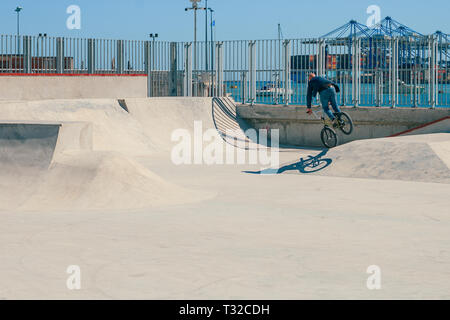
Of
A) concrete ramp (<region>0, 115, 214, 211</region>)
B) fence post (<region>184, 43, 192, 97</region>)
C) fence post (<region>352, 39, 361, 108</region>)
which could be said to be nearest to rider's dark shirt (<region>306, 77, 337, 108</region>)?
concrete ramp (<region>0, 115, 214, 211</region>)

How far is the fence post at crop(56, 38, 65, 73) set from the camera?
82.4 ft

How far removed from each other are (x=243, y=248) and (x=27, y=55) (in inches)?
708

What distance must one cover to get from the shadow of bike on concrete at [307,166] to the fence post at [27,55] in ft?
36.2

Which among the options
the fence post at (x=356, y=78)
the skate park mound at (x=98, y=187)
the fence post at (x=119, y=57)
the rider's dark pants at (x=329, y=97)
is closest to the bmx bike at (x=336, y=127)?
the rider's dark pants at (x=329, y=97)

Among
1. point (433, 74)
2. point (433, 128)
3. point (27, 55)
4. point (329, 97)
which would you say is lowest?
point (433, 128)

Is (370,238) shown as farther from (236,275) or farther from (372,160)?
(372,160)

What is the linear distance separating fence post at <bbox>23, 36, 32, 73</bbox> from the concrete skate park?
12.8 ft

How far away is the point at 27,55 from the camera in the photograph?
2417 centimetres

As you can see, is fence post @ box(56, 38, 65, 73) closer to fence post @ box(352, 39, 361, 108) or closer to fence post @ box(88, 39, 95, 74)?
fence post @ box(88, 39, 95, 74)

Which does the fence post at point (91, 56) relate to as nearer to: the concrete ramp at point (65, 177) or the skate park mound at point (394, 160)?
the skate park mound at point (394, 160)

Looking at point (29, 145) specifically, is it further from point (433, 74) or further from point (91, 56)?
point (433, 74)

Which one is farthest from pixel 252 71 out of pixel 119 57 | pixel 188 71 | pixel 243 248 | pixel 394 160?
pixel 243 248

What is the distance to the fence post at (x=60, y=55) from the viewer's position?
82.4ft

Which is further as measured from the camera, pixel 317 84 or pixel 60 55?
pixel 60 55
